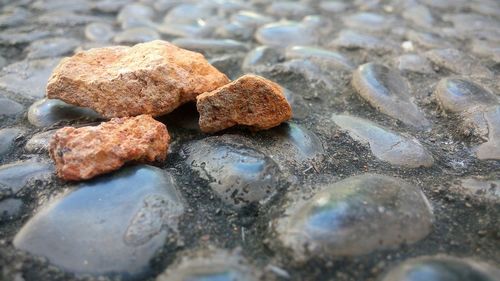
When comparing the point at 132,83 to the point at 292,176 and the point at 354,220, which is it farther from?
the point at 354,220

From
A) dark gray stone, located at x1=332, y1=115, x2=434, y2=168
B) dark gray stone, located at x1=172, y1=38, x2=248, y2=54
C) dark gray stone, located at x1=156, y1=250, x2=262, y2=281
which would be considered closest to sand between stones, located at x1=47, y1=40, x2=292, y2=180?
dark gray stone, located at x1=332, y1=115, x2=434, y2=168

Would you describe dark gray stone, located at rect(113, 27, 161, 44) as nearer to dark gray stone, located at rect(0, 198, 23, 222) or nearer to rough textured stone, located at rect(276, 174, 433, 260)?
dark gray stone, located at rect(0, 198, 23, 222)

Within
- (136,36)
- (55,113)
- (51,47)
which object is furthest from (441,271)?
(51,47)

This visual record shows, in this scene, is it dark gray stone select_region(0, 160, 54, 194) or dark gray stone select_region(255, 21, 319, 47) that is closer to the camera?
dark gray stone select_region(0, 160, 54, 194)

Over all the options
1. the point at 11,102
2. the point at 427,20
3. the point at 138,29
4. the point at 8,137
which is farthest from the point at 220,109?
the point at 427,20

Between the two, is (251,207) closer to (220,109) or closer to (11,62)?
(220,109)
